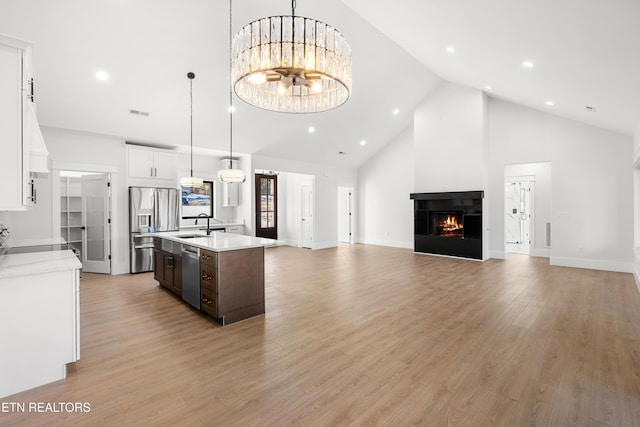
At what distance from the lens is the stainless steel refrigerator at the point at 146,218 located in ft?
20.0

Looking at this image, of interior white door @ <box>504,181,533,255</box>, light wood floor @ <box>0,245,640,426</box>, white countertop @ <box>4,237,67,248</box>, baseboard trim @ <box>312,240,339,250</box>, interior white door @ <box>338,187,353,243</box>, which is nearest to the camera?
light wood floor @ <box>0,245,640,426</box>

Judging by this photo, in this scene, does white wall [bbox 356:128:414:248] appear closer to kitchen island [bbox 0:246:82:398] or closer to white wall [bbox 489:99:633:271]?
white wall [bbox 489:99:633:271]

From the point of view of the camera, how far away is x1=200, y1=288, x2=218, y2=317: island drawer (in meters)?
3.44


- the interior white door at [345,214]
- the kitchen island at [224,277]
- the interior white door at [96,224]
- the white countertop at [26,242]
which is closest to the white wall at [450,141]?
the interior white door at [345,214]

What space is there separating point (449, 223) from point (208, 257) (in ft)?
21.4

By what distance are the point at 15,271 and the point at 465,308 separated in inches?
184

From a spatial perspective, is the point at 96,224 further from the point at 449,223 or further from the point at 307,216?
the point at 449,223

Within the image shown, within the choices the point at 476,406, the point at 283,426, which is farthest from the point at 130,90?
the point at 476,406

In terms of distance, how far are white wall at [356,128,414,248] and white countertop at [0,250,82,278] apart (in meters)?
8.45

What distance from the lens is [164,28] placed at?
158 inches

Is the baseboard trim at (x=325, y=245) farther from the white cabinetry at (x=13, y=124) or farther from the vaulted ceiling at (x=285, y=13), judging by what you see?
the white cabinetry at (x=13, y=124)

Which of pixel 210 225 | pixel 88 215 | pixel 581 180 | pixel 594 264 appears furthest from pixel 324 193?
pixel 594 264

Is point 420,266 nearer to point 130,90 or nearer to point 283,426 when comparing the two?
point 283,426

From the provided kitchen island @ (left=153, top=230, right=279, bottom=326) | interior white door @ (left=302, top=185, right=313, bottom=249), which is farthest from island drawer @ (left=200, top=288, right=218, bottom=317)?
interior white door @ (left=302, top=185, right=313, bottom=249)
